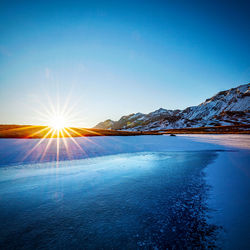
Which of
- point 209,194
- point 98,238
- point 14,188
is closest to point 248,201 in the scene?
point 209,194

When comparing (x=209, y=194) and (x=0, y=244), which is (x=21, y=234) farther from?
(x=209, y=194)

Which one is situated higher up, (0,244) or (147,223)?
(0,244)

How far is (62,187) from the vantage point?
19.9ft

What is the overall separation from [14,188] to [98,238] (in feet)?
15.8

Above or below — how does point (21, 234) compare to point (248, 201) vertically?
above

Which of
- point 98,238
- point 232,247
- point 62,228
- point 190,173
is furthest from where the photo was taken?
point 190,173

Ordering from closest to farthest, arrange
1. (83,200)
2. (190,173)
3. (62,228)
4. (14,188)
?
(62,228), (83,200), (14,188), (190,173)

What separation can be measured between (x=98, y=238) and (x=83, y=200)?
2.01m

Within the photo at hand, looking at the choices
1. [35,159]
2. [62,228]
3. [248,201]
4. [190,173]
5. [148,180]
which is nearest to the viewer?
[62,228]

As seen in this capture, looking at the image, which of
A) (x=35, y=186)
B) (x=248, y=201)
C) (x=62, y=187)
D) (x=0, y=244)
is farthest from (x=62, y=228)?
(x=248, y=201)

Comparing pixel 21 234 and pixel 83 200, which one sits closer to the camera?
pixel 21 234

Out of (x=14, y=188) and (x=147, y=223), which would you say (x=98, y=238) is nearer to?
(x=147, y=223)

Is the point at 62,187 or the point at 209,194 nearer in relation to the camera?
the point at 209,194

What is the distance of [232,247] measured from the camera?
9.24 ft
